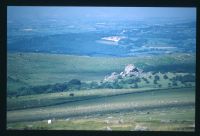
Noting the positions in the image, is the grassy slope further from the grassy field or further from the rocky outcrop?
the grassy field

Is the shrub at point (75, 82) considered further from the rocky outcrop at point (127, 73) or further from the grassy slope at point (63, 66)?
the rocky outcrop at point (127, 73)

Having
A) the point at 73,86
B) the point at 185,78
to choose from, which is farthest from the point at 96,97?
the point at 185,78

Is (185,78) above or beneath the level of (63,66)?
beneath

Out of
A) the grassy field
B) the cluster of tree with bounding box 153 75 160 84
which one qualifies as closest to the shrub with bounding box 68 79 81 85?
the grassy field

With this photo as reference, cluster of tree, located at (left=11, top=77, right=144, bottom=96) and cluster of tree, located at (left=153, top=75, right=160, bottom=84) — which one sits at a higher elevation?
cluster of tree, located at (left=153, top=75, right=160, bottom=84)
